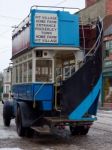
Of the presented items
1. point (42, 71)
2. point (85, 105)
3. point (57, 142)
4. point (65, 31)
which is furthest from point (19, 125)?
point (65, 31)

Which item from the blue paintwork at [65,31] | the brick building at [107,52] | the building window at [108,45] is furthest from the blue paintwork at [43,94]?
the building window at [108,45]

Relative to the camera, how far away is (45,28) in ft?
47.5

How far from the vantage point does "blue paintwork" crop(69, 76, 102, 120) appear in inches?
550

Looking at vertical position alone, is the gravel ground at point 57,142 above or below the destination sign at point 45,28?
below

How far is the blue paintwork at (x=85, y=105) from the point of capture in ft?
45.9

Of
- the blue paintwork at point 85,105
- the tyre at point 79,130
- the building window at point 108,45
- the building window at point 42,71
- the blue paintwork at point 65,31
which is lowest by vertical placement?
the tyre at point 79,130

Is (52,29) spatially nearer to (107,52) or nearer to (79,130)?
(79,130)

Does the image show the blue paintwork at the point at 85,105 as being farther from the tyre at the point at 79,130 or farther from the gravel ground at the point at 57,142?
the tyre at the point at 79,130

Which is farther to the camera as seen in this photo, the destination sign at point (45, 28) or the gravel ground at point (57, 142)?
the destination sign at point (45, 28)

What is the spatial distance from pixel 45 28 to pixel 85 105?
2580 millimetres

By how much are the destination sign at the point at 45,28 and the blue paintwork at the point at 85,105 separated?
1858 mm

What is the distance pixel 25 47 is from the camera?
1557cm

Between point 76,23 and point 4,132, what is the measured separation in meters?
5.34

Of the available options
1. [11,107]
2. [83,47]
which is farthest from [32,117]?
[11,107]
